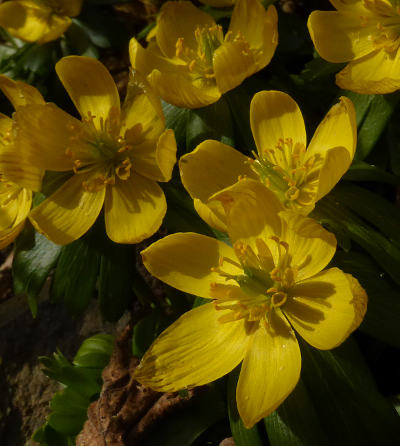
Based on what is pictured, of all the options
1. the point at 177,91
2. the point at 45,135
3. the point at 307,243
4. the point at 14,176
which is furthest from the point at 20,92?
the point at 307,243

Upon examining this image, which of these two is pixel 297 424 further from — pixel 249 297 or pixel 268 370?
pixel 249 297

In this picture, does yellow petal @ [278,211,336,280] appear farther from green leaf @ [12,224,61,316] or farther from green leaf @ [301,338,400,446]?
green leaf @ [12,224,61,316]

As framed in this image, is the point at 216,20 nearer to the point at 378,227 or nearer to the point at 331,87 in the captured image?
the point at 331,87

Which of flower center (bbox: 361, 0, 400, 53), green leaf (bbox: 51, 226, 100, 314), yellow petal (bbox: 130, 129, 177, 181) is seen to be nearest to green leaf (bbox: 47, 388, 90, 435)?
green leaf (bbox: 51, 226, 100, 314)

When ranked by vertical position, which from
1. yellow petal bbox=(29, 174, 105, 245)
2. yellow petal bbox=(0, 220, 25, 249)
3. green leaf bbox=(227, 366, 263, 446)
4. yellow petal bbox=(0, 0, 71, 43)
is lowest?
green leaf bbox=(227, 366, 263, 446)

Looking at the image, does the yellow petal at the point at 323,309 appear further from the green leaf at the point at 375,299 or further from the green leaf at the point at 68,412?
the green leaf at the point at 68,412
